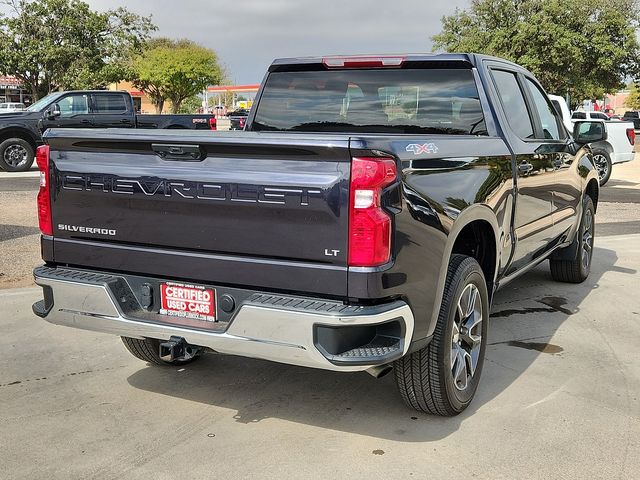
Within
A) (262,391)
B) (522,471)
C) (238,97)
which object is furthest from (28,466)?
(238,97)

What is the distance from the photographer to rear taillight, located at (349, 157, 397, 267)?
3197 millimetres

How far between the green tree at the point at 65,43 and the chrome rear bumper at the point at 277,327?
1741 inches

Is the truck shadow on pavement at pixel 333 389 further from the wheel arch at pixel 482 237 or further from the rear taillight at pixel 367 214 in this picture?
the rear taillight at pixel 367 214

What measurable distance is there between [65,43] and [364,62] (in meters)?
45.6

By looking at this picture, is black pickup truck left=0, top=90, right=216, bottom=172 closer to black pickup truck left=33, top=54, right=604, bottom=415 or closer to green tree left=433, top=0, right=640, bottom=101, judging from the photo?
black pickup truck left=33, top=54, right=604, bottom=415

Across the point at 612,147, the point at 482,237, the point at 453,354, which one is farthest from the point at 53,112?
the point at 453,354

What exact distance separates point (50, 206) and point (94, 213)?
302 mm

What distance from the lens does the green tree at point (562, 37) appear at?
3509 centimetres

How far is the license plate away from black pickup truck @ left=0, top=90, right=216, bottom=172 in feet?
43.1

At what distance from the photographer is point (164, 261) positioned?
366cm

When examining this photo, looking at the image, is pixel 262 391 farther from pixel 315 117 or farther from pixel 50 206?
pixel 315 117

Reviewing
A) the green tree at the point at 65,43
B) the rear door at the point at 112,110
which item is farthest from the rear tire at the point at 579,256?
the green tree at the point at 65,43

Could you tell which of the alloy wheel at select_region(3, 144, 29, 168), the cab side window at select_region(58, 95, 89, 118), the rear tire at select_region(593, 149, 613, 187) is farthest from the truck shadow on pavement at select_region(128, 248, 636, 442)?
the alloy wheel at select_region(3, 144, 29, 168)

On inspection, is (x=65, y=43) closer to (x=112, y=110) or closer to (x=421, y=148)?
(x=112, y=110)
